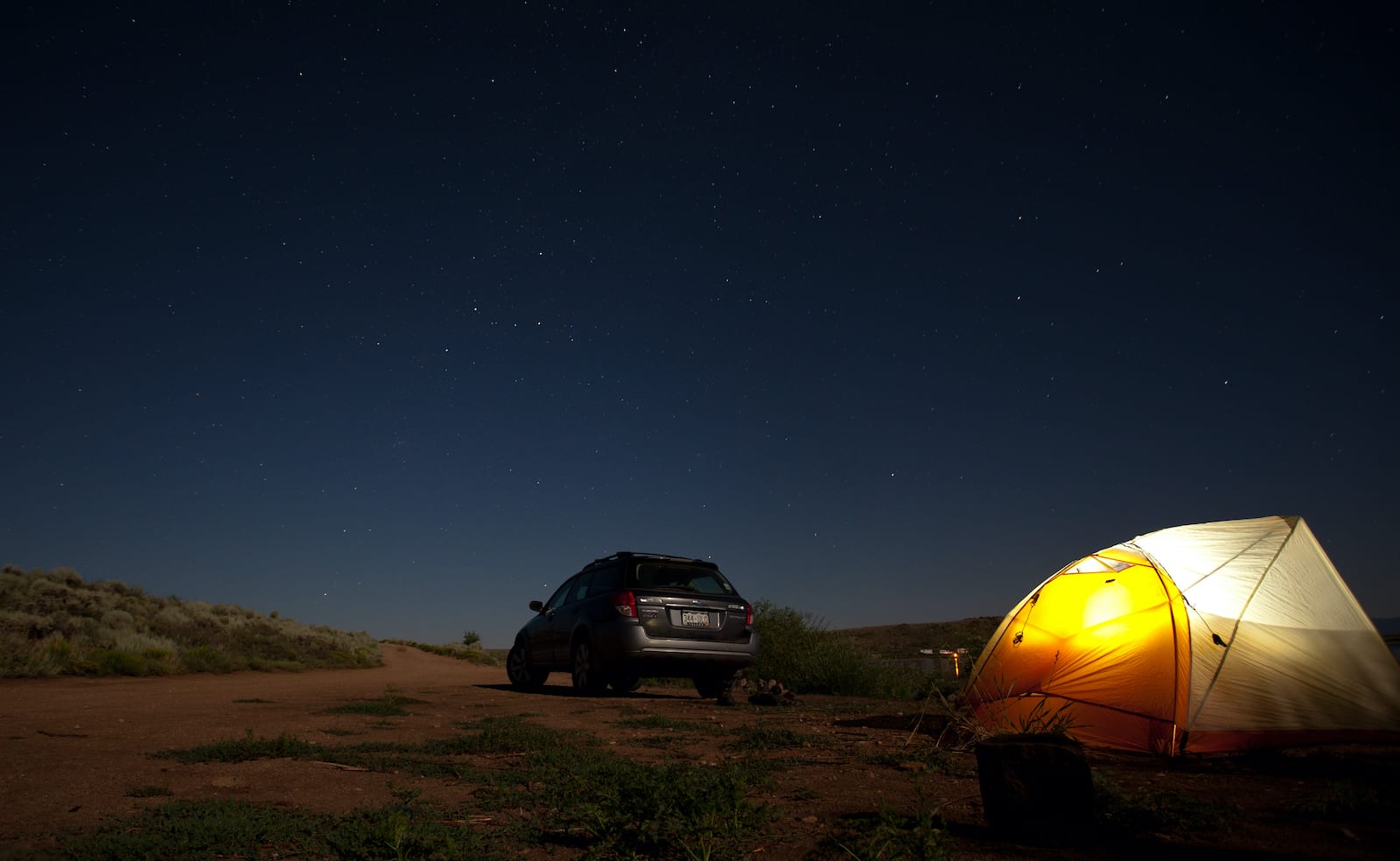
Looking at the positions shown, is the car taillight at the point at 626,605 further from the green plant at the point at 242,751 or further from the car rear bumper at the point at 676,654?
the green plant at the point at 242,751

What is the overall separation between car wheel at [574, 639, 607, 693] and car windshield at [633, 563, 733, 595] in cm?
123

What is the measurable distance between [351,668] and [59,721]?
1615 centimetres

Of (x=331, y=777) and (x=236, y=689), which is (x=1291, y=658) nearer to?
(x=331, y=777)

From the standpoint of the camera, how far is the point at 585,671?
37.3 feet

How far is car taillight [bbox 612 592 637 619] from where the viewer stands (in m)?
10.6

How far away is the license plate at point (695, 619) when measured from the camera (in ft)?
35.4

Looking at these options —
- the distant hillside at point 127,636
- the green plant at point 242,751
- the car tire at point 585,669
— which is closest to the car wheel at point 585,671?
the car tire at point 585,669

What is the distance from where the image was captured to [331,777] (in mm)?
5125

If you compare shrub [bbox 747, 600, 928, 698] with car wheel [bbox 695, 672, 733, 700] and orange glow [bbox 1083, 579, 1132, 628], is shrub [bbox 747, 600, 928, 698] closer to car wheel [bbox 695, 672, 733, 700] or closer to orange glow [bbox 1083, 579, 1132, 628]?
car wheel [bbox 695, 672, 733, 700]

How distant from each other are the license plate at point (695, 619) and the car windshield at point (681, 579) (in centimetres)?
31

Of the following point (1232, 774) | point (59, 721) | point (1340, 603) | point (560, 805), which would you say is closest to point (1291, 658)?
point (1340, 603)

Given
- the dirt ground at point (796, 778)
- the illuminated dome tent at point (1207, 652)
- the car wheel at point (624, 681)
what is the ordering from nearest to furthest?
the dirt ground at point (796, 778) → the illuminated dome tent at point (1207, 652) → the car wheel at point (624, 681)

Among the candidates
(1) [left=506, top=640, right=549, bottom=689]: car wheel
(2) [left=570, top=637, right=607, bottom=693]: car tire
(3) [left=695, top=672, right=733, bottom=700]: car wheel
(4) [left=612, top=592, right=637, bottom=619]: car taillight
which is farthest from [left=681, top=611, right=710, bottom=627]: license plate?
(1) [left=506, top=640, right=549, bottom=689]: car wheel

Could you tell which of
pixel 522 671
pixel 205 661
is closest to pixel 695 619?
pixel 522 671
